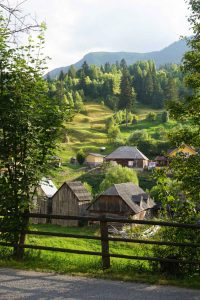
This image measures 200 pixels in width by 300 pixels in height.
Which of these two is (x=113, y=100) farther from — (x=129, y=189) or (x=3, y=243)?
(x=3, y=243)

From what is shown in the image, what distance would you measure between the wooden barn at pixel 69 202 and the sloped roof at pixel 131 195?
3.91 metres

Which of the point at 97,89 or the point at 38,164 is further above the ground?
the point at 97,89

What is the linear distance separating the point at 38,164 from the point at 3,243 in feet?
8.01

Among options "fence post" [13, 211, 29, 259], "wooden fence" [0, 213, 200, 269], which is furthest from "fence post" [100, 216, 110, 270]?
"fence post" [13, 211, 29, 259]

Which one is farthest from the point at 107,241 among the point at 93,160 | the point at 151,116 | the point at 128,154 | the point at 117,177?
the point at 151,116

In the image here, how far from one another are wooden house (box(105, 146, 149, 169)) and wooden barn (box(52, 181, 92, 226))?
120ft

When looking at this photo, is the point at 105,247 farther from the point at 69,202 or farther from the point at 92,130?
the point at 92,130

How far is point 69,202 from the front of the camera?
53.5 metres

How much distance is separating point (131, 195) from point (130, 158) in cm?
3695

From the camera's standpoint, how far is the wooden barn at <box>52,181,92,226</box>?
173 ft

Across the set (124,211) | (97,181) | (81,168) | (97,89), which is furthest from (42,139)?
(97,89)

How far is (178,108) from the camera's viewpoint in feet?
38.9

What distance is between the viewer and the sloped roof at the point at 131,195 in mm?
51656

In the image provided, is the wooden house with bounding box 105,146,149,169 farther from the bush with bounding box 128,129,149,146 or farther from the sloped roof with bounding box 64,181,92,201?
the sloped roof with bounding box 64,181,92,201
